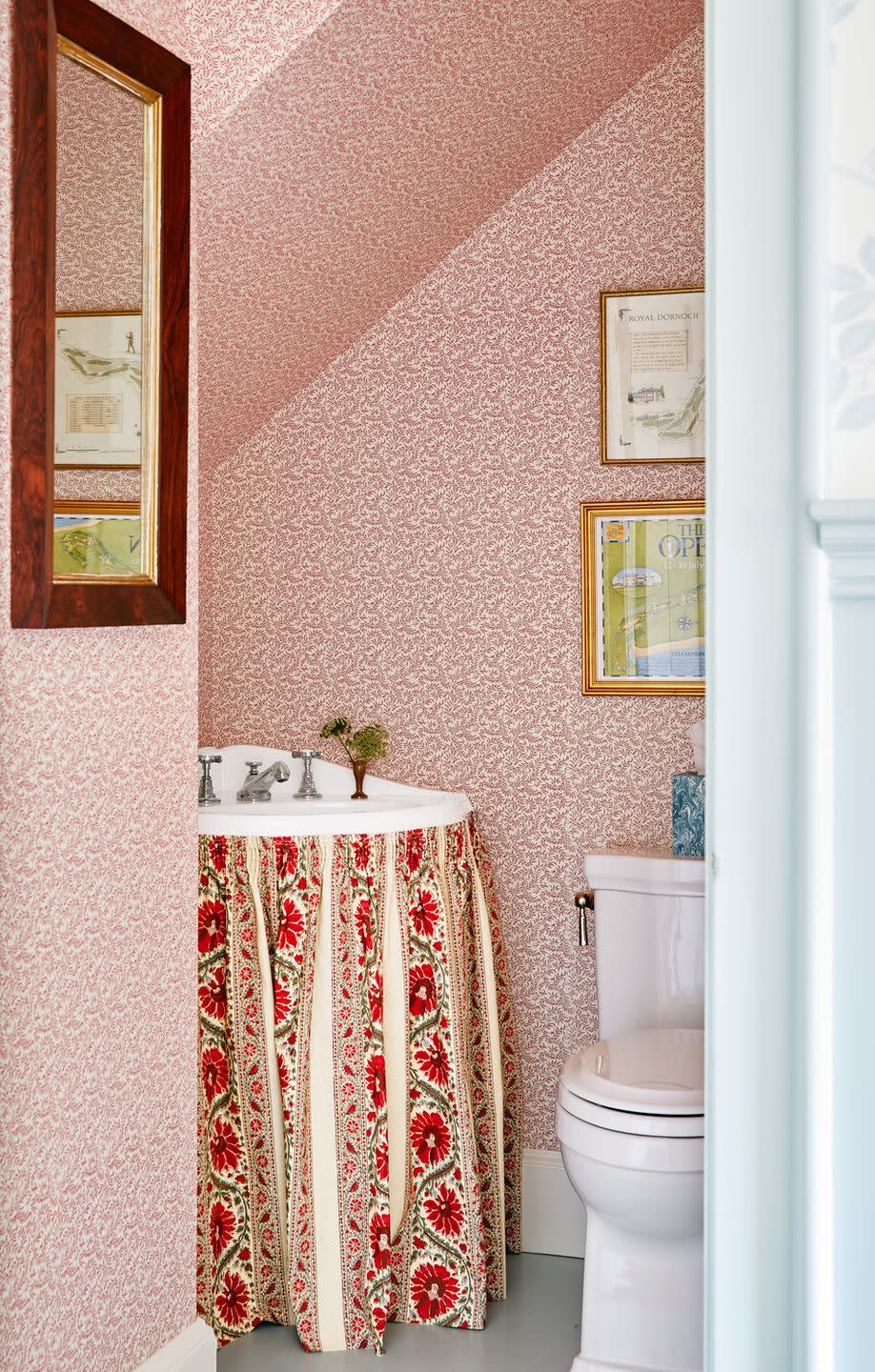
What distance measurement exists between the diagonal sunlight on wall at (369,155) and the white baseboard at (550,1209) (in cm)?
174

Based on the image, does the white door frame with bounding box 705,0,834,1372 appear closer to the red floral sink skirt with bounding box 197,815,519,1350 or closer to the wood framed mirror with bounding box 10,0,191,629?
the wood framed mirror with bounding box 10,0,191,629

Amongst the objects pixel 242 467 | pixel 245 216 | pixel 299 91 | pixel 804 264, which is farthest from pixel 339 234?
pixel 804 264

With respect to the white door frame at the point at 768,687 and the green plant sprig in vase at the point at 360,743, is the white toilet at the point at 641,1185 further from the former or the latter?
the white door frame at the point at 768,687

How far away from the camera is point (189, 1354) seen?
80.0 inches

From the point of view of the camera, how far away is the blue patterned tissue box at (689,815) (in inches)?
103

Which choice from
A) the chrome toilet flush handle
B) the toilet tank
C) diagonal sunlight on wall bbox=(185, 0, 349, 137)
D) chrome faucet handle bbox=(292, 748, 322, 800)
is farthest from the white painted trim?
chrome faucet handle bbox=(292, 748, 322, 800)

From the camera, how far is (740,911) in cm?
119

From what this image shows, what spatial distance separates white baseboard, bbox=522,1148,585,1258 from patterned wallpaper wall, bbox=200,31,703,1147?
2.1 inches

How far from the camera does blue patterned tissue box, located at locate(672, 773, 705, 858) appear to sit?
261 cm

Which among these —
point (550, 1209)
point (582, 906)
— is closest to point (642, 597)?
point (582, 906)

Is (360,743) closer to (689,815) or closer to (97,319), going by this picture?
(689,815)

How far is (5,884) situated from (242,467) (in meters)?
1.64

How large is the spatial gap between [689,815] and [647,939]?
0.84 ft

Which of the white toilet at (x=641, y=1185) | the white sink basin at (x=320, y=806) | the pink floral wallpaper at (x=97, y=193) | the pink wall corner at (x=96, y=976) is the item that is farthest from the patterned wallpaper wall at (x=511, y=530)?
the pink floral wallpaper at (x=97, y=193)
